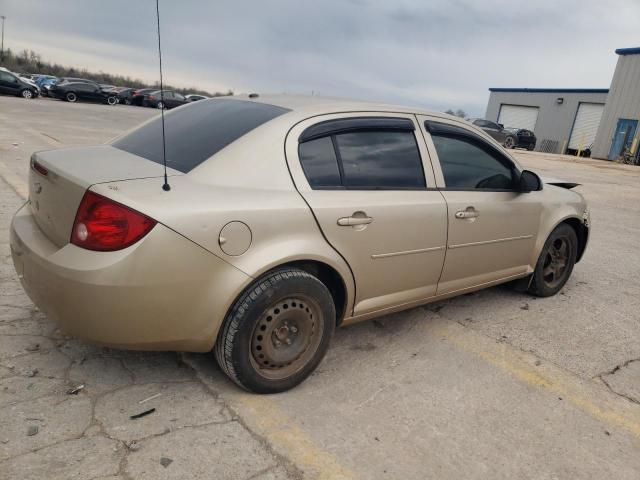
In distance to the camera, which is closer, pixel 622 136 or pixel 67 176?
pixel 67 176

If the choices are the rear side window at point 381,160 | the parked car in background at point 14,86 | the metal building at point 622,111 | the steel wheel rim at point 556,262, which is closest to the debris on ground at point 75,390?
the rear side window at point 381,160

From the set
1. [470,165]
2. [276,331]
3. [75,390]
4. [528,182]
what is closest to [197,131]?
[276,331]

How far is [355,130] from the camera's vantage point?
120 inches

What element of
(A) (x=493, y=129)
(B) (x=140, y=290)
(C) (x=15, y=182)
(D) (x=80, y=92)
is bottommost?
(D) (x=80, y=92)

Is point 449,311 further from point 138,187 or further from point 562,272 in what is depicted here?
point 138,187

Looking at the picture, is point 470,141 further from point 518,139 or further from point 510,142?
point 518,139

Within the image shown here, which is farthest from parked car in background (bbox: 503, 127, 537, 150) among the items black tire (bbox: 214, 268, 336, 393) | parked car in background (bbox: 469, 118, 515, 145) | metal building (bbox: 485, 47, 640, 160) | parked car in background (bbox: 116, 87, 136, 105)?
black tire (bbox: 214, 268, 336, 393)

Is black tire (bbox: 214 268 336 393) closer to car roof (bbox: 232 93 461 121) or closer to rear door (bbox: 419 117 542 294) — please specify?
car roof (bbox: 232 93 461 121)

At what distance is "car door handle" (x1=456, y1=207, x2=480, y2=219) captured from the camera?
3412mm

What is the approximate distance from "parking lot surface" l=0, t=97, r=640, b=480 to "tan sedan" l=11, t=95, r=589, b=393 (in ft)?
0.98

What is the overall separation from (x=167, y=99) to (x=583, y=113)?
1164 inches

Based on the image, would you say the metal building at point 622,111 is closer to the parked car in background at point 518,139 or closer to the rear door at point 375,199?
the parked car in background at point 518,139

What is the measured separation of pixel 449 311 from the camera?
162 inches

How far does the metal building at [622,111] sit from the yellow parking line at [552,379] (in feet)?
101
